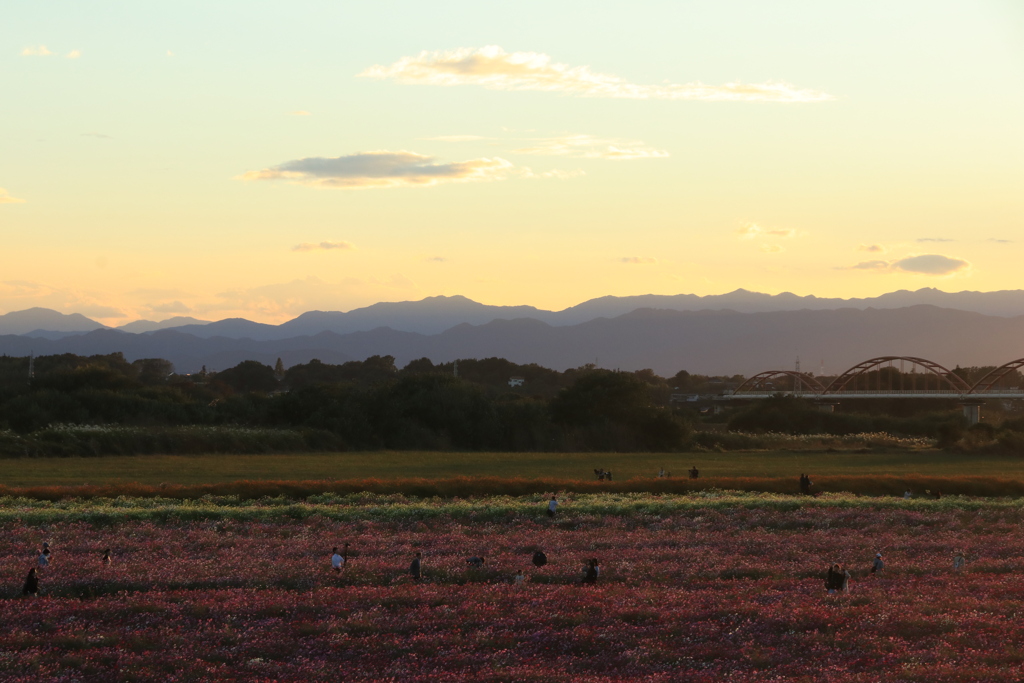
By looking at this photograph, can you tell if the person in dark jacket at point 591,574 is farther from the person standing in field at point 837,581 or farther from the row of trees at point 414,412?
the row of trees at point 414,412

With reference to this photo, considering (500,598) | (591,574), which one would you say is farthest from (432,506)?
(500,598)

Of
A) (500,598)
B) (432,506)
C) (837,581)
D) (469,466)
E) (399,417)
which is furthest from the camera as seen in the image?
(399,417)

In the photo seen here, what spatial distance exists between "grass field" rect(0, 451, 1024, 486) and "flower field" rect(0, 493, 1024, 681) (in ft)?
68.5

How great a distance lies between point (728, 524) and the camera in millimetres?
41531

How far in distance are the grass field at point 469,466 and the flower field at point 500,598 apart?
2087cm

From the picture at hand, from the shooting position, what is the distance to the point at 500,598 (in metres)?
26.7

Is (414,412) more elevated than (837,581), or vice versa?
(414,412)

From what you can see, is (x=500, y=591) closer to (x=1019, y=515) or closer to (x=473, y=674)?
(x=473, y=674)

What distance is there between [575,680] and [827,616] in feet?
26.3

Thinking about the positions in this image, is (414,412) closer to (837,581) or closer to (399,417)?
(399,417)

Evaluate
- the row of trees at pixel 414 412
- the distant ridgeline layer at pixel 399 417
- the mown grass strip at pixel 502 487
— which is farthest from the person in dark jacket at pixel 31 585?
the row of trees at pixel 414 412

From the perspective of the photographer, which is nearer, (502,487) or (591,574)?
(591,574)

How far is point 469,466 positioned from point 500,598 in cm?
4914

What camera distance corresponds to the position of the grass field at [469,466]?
209ft
